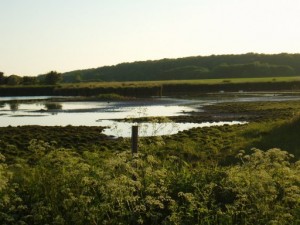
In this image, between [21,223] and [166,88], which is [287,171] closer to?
[21,223]

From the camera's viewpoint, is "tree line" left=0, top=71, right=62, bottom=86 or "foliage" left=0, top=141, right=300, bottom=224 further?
"tree line" left=0, top=71, right=62, bottom=86

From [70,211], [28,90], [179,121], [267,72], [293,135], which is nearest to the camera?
[70,211]

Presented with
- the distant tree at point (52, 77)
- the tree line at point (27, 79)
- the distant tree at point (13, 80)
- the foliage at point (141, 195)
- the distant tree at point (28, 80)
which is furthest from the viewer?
the distant tree at point (28, 80)

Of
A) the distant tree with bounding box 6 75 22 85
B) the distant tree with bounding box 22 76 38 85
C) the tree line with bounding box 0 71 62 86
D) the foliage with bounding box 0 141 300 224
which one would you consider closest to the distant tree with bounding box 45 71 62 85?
the tree line with bounding box 0 71 62 86

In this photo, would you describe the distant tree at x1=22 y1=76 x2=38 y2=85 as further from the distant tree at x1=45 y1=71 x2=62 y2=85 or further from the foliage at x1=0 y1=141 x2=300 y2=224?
the foliage at x1=0 y1=141 x2=300 y2=224

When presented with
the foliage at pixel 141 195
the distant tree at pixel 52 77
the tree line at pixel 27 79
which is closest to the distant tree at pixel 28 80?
the tree line at pixel 27 79

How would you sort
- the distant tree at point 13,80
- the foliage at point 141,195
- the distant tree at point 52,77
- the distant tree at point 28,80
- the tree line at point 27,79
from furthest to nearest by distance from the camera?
the distant tree at point 28,80 < the distant tree at point 52,77 < the tree line at point 27,79 < the distant tree at point 13,80 < the foliage at point 141,195

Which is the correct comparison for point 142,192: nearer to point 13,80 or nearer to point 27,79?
point 13,80

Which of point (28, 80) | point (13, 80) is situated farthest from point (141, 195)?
point (28, 80)

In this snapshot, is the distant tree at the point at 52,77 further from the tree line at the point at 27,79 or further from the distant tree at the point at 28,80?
the distant tree at the point at 28,80

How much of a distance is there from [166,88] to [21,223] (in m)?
110

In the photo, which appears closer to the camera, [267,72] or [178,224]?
[178,224]

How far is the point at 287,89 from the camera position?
4808 inches

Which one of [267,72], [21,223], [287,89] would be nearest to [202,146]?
[21,223]
